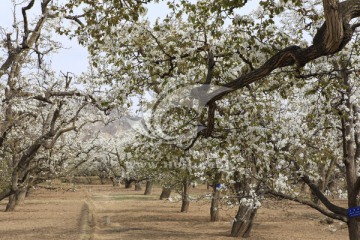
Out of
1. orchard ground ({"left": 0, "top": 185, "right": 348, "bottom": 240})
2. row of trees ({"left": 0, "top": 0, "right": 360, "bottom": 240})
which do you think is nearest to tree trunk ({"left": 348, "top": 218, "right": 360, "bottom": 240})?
row of trees ({"left": 0, "top": 0, "right": 360, "bottom": 240})

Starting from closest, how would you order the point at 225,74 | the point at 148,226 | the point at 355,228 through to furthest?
the point at 225,74 < the point at 355,228 < the point at 148,226

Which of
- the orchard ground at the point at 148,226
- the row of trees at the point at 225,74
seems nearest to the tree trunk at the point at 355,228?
the row of trees at the point at 225,74

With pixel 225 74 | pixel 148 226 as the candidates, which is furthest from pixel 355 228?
pixel 148 226

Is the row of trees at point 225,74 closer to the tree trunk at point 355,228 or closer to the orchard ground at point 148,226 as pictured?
the tree trunk at point 355,228

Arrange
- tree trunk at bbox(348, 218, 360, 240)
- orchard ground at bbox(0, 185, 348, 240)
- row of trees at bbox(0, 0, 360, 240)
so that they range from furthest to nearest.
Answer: orchard ground at bbox(0, 185, 348, 240) < tree trunk at bbox(348, 218, 360, 240) < row of trees at bbox(0, 0, 360, 240)

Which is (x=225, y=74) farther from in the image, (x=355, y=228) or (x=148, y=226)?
(x=148, y=226)

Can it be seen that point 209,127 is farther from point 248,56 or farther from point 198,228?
point 198,228

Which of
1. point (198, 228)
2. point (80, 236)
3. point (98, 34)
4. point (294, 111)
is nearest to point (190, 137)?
point (98, 34)

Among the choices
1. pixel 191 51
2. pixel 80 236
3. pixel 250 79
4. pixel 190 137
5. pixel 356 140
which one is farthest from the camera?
pixel 80 236

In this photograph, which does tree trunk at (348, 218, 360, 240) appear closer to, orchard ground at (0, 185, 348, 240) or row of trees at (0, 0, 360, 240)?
row of trees at (0, 0, 360, 240)

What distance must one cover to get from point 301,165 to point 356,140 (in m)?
2.23

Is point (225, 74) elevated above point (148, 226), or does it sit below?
above

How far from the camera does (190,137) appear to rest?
961 centimetres

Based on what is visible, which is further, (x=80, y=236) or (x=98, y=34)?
(x=80, y=236)
